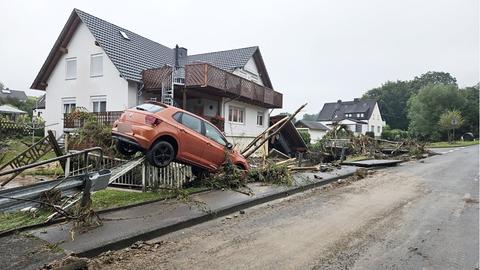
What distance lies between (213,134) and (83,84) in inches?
607

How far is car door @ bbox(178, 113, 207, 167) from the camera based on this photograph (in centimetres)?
932

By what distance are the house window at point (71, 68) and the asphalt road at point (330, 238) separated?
62.4 feet

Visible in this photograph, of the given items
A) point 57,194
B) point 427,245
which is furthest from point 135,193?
point 427,245

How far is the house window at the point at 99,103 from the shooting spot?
21.5 m

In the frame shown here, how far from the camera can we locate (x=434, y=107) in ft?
204

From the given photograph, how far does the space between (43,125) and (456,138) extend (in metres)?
65.9

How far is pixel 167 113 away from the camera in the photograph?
9.11 meters

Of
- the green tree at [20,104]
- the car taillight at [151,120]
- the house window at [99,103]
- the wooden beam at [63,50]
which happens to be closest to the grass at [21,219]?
the car taillight at [151,120]

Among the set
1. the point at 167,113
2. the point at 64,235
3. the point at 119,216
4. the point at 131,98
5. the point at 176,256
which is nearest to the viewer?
the point at 176,256

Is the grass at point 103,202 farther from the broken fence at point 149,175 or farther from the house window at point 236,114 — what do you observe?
the house window at point 236,114

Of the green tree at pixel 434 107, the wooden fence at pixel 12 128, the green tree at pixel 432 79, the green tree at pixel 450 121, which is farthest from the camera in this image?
the green tree at pixel 432 79

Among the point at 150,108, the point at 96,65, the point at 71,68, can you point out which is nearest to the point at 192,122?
the point at 150,108

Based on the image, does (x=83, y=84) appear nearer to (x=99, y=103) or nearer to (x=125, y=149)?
(x=99, y=103)

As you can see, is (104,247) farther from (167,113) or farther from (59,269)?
(167,113)
